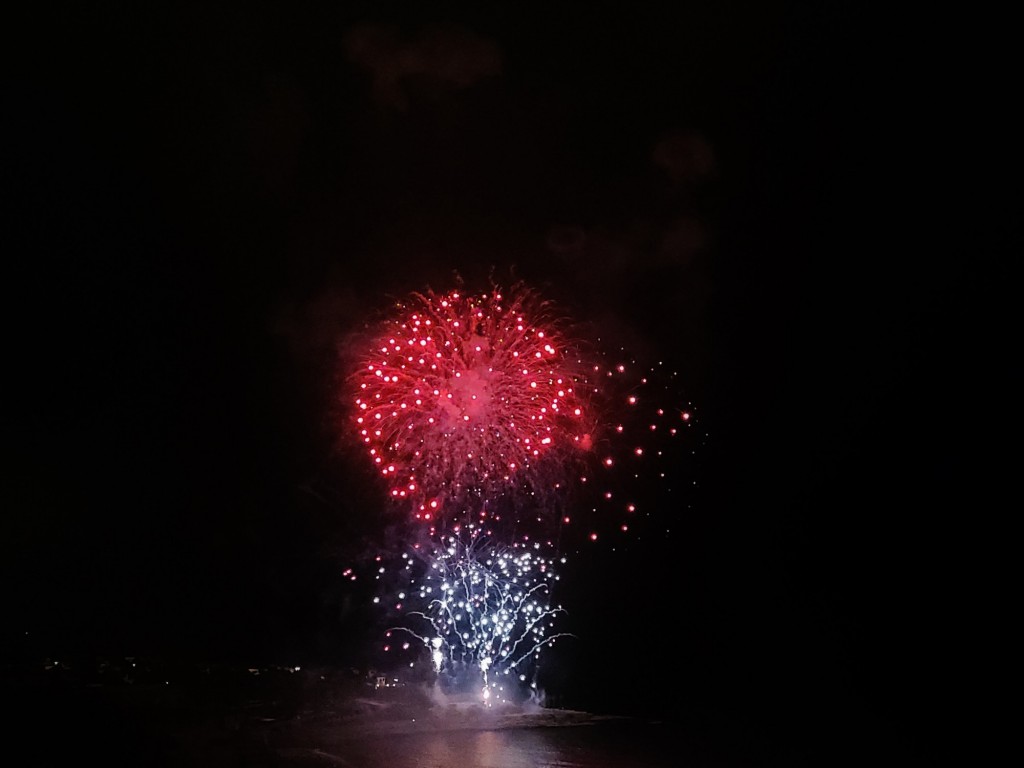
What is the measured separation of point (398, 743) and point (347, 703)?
→ 3.26 m

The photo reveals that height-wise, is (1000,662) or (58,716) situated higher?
(1000,662)

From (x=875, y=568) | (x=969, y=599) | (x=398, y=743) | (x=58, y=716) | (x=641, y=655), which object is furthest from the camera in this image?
(x=641, y=655)

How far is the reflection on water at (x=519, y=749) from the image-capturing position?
11.9 metres

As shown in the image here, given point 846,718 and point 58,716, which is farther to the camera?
point 846,718

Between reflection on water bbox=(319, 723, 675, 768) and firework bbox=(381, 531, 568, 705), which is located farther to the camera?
firework bbox=(381, 531, 568, 705)

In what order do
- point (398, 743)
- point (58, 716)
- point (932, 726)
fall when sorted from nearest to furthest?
point (58, 716) → point (398, 743) → point (932, 726)

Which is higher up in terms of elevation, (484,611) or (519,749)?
(484,611)

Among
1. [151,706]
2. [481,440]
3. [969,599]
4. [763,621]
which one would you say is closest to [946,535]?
[969,599]

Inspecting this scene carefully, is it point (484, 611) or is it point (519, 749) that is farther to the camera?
point (484, 611)

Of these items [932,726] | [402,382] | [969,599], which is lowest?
[932,726]

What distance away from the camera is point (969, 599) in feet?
60.7

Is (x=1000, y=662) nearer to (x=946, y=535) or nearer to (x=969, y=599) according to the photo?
(x=969, y=599)

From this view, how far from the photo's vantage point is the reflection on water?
1186cm

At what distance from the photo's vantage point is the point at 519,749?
13.4 metres
